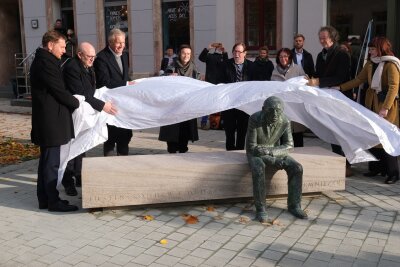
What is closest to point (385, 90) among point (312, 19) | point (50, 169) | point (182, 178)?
point (182, 178)

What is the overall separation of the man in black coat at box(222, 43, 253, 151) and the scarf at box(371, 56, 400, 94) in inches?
64.2

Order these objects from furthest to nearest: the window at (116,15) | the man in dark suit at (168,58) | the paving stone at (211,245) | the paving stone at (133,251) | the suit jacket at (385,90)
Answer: the window at (116,15), the man in dark suit at (168,58), the suit jacket at (385,90), the paving stone at (211,245), the paving stone at (133,251)

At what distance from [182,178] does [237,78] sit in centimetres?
214

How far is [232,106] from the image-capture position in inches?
228

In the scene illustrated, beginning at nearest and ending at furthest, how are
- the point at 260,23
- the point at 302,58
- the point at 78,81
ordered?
the point at 78,81 → the point at 302,58 → the point at 260,23

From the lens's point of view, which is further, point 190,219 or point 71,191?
point 71,191

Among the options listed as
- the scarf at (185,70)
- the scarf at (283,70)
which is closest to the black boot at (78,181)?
the scarf at (185,70)

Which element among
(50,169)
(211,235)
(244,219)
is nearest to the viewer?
(211,235)

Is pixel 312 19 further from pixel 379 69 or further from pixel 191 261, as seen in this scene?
pixel 191 261

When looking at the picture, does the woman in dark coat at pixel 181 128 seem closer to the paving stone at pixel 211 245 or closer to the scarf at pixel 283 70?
the scarf at pixel 283 70

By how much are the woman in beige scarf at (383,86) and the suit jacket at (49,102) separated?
142 inches

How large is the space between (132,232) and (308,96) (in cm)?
260

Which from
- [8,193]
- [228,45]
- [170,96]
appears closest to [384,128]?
[170,96]

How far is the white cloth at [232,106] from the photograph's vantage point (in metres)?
5.82
